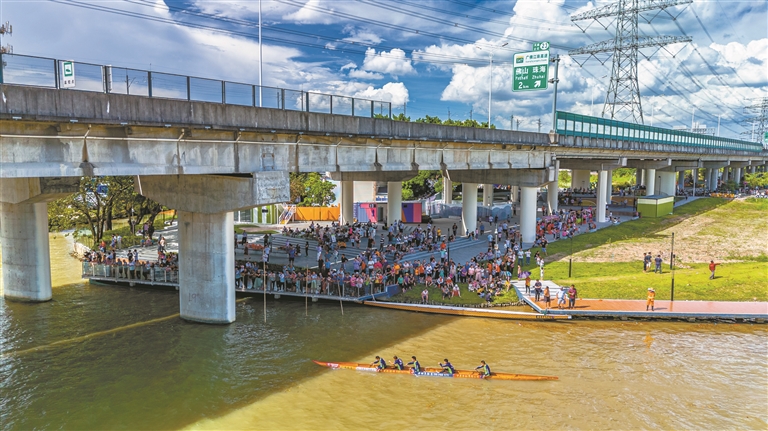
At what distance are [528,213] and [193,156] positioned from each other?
27.6 metres

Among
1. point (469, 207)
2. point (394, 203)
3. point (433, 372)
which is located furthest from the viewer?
point (394, 203)

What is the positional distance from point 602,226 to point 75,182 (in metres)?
42.4

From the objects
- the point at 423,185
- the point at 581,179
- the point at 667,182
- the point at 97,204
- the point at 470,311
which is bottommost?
the point at 470,311

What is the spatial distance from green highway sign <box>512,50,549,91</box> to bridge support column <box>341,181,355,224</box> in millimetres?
16698

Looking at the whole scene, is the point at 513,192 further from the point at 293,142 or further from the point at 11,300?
the point at 11,300

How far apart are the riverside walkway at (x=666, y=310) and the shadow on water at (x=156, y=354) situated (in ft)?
19.6

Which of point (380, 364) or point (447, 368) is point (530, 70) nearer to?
point (447, 368)

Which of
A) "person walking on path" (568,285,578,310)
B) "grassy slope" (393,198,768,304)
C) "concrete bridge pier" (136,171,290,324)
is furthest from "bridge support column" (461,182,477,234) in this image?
"concrete bridge pier" (136,171,290,324)

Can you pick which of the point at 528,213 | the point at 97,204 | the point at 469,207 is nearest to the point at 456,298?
the point at 528,213

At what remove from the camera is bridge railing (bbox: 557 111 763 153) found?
40562mm

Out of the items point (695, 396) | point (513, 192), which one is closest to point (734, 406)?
point (695, 396)

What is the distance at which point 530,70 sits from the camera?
34.5 meters

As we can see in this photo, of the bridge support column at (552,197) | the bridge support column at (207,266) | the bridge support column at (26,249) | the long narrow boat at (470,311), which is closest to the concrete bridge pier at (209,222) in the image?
the bridge support column at (207,266)

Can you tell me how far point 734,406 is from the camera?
15320mm
